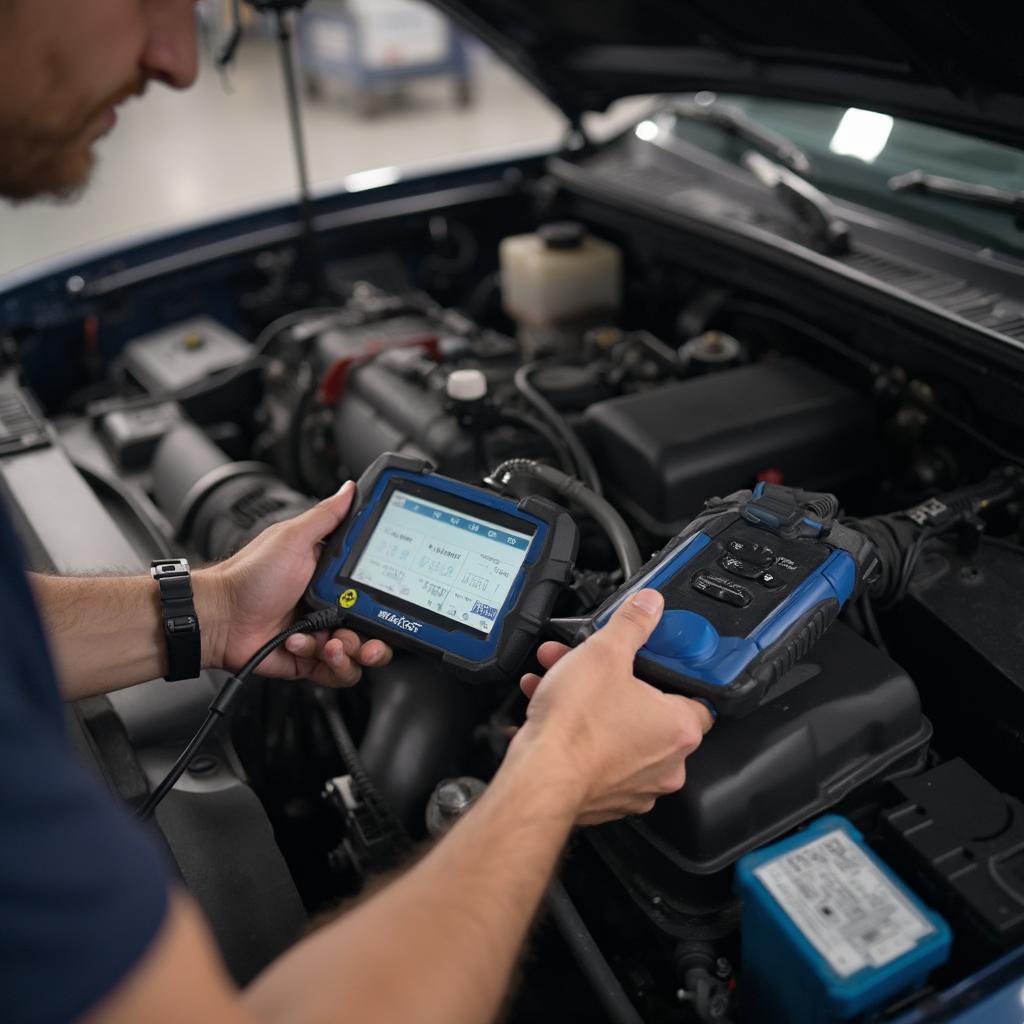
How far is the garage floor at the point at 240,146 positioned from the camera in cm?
483

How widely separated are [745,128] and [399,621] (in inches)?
44.2

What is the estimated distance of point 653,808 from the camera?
2.73ft

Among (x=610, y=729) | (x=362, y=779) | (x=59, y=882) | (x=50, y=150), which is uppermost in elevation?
(x=50, y=150)

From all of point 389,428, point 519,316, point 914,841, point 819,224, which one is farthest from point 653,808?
point 519,316

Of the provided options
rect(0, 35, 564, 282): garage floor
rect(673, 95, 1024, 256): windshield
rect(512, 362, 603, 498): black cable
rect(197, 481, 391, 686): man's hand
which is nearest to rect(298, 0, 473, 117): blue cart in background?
rect(0, 35, 564, 282): garage floor

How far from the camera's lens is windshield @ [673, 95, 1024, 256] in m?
1.36

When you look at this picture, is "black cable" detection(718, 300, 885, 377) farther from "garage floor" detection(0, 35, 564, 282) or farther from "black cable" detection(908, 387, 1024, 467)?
"garage floor" detection(0, 35, 564, 282)

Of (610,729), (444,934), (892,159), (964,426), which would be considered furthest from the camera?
(892,159)

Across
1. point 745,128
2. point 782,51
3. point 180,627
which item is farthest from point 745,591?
point 745,128

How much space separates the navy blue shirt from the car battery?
41cm

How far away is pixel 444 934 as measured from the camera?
62 centimetres

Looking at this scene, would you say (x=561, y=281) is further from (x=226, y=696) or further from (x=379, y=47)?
(x=379, y=47)

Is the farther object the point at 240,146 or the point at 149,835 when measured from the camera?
the point at 240,146

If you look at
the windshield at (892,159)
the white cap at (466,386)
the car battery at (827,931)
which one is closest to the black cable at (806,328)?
the windshield at (892,159)
